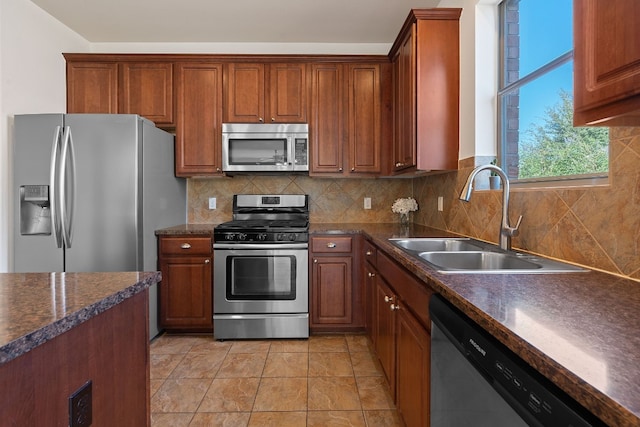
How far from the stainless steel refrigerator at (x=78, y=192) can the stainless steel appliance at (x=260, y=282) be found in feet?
2.13

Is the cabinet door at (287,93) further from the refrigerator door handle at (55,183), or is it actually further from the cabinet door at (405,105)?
the refrigerator door handle at (55,183)

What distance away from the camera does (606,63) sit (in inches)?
31.9

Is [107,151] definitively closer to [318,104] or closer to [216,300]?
[216,300]

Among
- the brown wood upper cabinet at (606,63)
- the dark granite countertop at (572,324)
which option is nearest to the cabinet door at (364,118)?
the dark granite countertop at (572,324)

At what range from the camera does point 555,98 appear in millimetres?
1608

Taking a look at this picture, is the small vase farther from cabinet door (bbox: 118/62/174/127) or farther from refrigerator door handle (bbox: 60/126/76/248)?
refrigerator door handle (bbox: 60/126/76/248)

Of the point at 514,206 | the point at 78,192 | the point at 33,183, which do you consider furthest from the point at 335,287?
the point at 33,183

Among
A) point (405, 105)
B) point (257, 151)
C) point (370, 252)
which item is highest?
point (405, 105)

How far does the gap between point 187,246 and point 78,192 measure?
85cm

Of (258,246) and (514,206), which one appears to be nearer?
(514,206)

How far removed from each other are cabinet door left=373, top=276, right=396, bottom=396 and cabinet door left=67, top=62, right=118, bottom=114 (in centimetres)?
278

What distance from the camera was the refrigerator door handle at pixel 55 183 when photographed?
2438 millimetres

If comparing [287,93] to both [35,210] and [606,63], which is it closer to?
[35,210]

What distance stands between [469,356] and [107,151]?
2636mm
